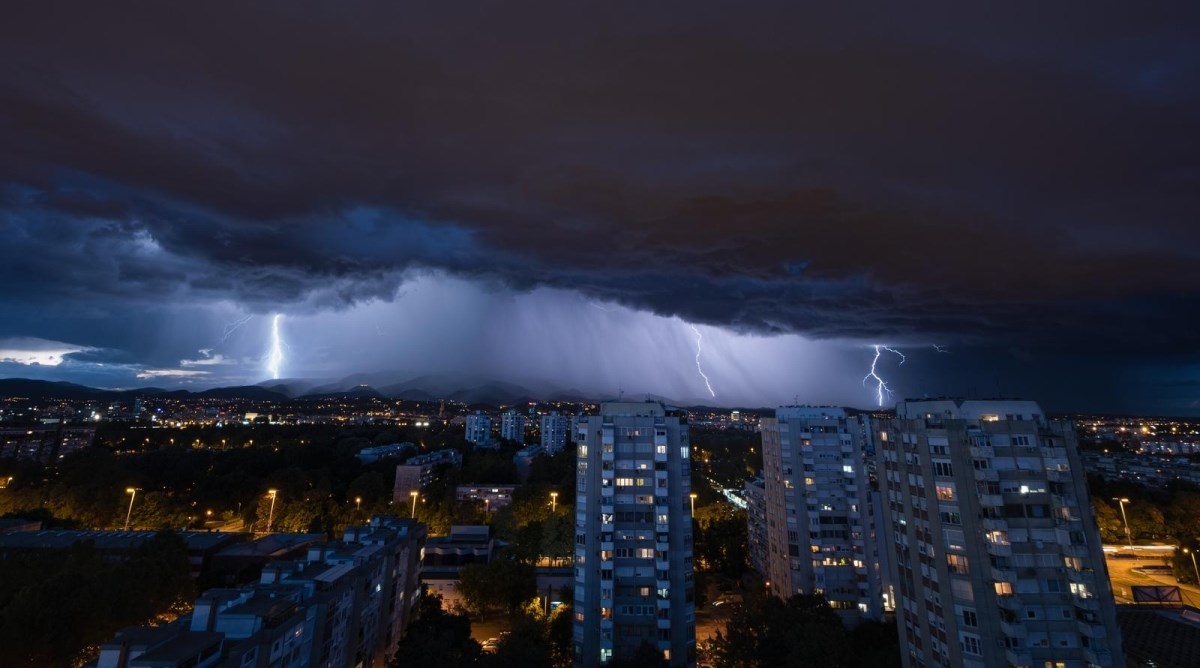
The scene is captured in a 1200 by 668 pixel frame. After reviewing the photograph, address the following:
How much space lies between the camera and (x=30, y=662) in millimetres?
25891

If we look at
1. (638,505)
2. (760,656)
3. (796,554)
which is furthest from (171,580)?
(796,554)

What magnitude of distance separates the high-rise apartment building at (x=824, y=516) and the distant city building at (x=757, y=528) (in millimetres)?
5021

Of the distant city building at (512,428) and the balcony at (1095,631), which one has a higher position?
the distant city building at (512,428)

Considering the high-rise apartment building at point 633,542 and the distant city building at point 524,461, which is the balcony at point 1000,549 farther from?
the distant city building at point 524,461

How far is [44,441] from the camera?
114m

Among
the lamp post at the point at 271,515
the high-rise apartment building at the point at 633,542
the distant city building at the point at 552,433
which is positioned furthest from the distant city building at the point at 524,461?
the high-rise apartment building at the point at 633,542

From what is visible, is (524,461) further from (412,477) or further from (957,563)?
(957,563)

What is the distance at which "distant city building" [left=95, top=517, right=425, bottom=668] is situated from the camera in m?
19.0

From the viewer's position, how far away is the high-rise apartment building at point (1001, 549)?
23406mm

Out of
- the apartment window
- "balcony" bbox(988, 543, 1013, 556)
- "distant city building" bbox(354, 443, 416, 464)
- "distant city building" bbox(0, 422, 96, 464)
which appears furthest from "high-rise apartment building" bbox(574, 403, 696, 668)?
"distant city building" bbox(0, 422, 96, 464)

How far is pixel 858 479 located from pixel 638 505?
76.7 ft

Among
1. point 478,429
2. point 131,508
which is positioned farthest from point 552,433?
point 131,508

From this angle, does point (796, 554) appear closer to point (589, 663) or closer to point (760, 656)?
point (760, 656)

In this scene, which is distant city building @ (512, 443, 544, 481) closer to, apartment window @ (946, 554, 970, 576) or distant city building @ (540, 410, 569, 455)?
distant city building @ (540, 410, 569, 455)
